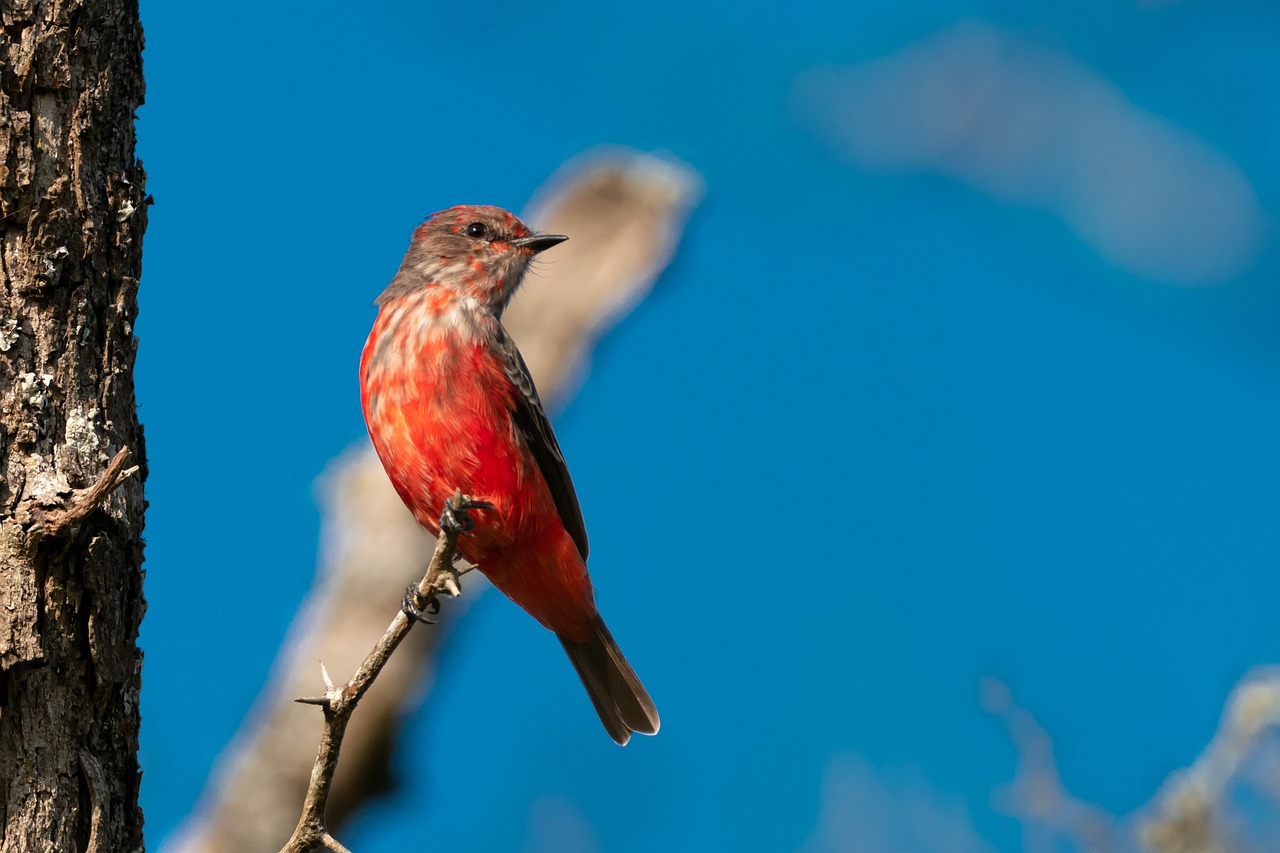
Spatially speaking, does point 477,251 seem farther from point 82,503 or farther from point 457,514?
point 82,503

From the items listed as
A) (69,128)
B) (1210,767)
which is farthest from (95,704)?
(1210,767)

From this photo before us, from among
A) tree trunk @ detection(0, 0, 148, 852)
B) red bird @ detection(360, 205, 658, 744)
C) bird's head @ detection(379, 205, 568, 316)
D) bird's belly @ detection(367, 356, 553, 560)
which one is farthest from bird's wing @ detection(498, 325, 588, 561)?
tree trunk @ detection(0, 0, 148, 852)

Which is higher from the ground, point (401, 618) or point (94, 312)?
point (94, 312)

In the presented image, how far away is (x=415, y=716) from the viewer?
29.2 feet

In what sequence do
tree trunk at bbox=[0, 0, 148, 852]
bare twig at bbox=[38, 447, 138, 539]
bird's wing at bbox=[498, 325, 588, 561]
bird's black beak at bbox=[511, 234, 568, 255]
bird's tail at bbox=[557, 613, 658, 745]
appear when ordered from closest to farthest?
bare twig at bbox=[38, 447, 138, 539] → tree trunk at bbox=[0, 0, 148, 852] → bird's wing at bbox=[498, 325, 588, 561] → bird's tail at bbox=[557, 613, 658, 745] → bird's black beak at bbox=[511, 234, 568, 255]

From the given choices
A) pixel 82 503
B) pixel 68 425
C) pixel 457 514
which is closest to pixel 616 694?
pixel 457 514

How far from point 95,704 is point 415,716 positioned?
565 cm

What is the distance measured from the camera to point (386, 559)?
892cm

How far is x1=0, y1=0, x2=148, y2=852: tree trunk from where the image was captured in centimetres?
325

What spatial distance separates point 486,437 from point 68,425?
6.17ft

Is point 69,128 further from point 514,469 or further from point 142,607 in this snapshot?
point 514,469

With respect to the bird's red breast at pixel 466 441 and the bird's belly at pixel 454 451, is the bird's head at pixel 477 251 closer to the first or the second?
the bird's red breast at pixel 466 441

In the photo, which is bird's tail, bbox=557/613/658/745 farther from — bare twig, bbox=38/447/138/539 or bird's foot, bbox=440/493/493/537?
bare twig, bbox=38/447/138/539

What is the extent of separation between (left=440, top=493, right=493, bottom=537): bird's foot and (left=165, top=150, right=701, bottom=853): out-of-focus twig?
13.5 ft
